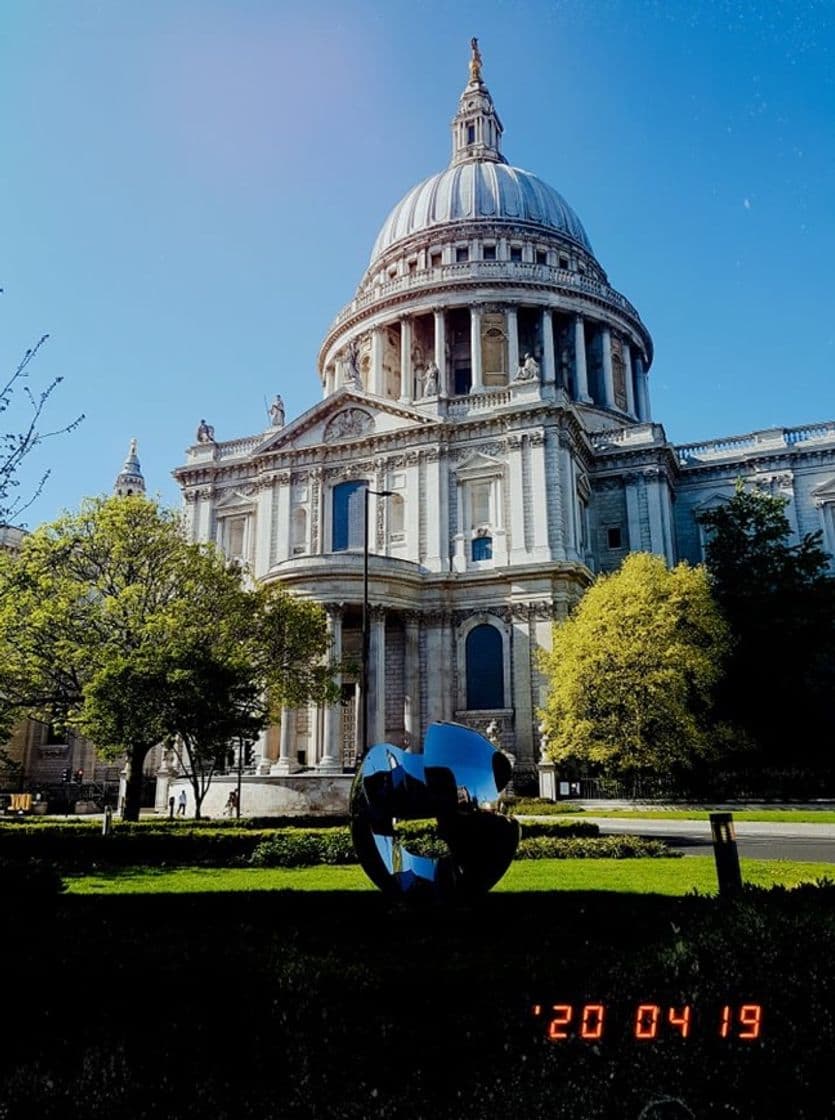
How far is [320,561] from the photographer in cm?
4275

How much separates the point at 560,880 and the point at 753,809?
18.5 metres

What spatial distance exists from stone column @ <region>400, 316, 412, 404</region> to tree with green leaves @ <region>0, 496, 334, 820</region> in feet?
95.6

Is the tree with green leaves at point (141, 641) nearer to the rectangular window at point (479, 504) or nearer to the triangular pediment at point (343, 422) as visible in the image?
the rectangular window at point (479, 504)

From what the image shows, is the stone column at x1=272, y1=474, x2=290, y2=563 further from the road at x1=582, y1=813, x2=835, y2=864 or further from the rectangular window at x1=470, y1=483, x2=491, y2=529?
the road at x1=582, y1=813, x2=835, y2=864

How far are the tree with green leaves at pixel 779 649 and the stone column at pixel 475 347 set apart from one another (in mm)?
23585

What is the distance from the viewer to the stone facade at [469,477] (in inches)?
1729

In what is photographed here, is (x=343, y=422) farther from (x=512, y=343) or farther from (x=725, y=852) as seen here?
(x=725, y=852)

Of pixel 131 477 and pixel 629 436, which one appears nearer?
pixel 629 436

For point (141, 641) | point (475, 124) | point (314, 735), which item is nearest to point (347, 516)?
point (314, 735)

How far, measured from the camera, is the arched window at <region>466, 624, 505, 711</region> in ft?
145

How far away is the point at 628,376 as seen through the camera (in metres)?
67.5

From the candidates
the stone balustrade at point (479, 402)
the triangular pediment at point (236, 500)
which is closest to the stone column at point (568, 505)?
the stone balustrade at point (479, 402)

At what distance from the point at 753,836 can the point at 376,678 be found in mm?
22000

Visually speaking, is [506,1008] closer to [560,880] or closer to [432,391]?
[560,880]
